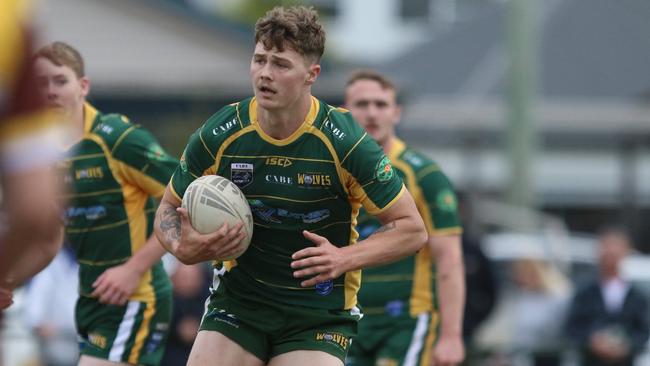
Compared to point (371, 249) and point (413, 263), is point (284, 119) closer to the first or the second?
point (371, 249)

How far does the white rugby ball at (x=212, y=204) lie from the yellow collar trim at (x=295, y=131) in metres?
0.31

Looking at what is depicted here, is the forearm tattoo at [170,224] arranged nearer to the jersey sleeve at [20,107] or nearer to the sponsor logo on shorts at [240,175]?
the sponsor logo on shorts at [240,175]

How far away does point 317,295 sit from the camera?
6.20 meters

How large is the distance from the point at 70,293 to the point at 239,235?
20.4ft

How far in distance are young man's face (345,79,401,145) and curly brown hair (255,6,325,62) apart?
2.33 m

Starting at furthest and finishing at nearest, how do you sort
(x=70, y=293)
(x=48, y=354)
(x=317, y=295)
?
(x=48, y=354)
(x=70, y=293)
(x=317, y=295)

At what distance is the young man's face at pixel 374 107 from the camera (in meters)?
8.30

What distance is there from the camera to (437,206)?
808cm

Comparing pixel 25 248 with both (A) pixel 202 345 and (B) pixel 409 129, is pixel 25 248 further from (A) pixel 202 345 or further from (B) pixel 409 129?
(B) pixel 409 129

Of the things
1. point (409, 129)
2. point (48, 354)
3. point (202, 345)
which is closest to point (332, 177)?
point (202, 345)

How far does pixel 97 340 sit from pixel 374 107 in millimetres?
2282

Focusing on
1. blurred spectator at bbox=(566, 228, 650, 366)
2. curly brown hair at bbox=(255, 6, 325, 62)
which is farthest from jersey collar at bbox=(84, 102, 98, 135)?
blurred spectator at bbox=(566, 228, 650, 366)

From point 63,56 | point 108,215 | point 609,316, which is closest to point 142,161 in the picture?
point 108,215

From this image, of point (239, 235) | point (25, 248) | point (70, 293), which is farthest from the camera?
point (70, 293)
